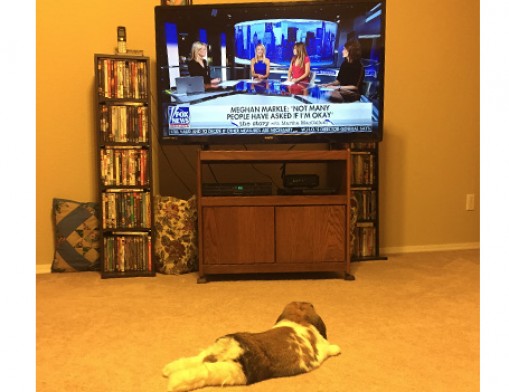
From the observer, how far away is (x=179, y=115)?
99.8 inches

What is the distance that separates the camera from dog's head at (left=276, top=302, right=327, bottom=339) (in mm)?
1572

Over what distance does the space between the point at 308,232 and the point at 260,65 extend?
94 cm

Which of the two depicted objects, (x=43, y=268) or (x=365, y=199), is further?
(x=365, y=199)

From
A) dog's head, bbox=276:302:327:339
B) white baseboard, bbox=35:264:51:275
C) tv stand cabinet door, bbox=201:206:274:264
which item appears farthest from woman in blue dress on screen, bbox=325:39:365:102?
white baseboard, bbox=35:264:51:275

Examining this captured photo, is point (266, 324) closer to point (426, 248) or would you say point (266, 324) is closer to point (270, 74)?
point (270, 74)

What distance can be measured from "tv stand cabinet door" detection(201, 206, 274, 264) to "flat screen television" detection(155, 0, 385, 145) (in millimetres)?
405

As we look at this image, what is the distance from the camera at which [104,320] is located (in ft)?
6.03

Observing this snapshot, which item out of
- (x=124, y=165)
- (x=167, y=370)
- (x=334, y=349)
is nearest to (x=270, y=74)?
(x=124, y=165)

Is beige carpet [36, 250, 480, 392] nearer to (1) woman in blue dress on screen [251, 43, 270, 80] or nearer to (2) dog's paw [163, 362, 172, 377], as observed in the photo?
(2) dog's paw [163, 362, 172, 377]

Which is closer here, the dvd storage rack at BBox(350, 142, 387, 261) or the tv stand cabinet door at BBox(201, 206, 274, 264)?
the tv stand cabinet door at BBox(201, 206, 274, 264)

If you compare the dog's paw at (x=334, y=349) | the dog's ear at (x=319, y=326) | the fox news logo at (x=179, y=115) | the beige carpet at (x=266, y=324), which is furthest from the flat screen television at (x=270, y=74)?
the dog's paw at (x=334, y=349)

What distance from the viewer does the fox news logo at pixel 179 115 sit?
2.53 meters
